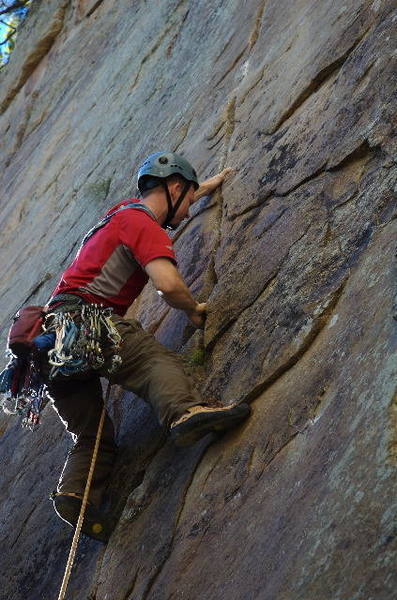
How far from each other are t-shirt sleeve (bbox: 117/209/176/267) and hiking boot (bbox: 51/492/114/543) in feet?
4.02

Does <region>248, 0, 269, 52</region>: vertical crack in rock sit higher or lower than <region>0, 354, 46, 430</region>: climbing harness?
higher

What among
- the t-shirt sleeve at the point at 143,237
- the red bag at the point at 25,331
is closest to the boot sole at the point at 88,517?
the red bag at the point at 25,331

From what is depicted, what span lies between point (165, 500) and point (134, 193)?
3.39 m

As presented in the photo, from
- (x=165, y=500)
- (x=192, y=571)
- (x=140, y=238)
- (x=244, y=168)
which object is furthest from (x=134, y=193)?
(x=192, y=571)

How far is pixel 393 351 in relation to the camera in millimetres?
2912

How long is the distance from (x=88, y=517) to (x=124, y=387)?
672 mm

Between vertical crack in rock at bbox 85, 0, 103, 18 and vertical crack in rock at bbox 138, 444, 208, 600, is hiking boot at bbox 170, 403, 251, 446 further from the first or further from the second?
vertical crack in rock at bbox 85, 0, 103, 18

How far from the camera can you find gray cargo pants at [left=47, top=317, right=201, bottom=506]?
3.91 m

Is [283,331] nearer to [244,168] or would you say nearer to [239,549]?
[239,549]

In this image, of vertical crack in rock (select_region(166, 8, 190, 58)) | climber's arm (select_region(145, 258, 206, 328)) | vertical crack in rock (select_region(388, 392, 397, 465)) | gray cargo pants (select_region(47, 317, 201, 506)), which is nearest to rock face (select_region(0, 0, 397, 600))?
vertical crack in rock (select_region(388, 392, 397, 465))

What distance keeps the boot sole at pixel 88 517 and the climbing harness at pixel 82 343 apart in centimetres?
62

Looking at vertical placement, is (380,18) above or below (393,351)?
Answer: above

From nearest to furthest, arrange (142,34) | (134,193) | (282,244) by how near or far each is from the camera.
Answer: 1. (282,244)
2. (134,193)
3. (142,34)

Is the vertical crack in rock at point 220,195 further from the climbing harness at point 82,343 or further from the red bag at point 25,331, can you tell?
the red bag at point 25,331
